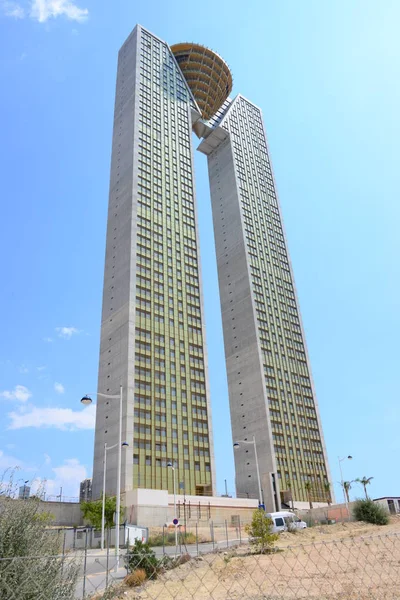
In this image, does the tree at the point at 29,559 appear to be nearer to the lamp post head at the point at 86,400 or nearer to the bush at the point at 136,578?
the bush at the point at 136,578

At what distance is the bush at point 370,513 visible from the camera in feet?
130

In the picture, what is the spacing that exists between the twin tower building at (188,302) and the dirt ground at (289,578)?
4755 centimetres

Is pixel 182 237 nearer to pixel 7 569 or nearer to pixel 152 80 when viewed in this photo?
pixel 152 80

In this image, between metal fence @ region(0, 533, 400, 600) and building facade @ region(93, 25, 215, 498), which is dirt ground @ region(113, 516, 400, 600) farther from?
building facade @ region(93, 25, 215, 498)

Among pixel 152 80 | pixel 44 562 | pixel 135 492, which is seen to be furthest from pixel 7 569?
pixel 152 80

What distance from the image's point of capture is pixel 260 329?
333 feet

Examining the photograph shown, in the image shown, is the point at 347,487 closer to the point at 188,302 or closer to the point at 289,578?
the point at 188,302

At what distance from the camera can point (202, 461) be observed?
75938 millimetres

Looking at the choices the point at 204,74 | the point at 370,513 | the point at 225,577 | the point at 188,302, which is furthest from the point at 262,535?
the point at 204,74

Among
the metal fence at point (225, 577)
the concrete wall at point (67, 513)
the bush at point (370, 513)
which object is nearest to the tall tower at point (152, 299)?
the concrete wall at point (67, 513)

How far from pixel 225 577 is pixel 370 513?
26847 millimetres

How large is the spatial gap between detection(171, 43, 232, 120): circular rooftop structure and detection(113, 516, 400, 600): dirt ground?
431ft

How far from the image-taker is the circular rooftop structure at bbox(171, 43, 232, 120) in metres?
132

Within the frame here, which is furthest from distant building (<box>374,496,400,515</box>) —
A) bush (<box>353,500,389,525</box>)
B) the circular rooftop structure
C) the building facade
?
the circular rooftop structure
